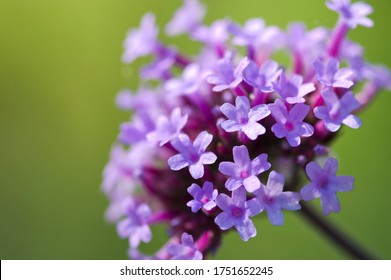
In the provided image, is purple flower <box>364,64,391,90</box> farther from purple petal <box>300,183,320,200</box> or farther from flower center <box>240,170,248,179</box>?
flower center <box>240,170,248,179</box>

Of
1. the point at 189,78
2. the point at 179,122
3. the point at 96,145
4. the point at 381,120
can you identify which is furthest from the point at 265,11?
the point at 179,122

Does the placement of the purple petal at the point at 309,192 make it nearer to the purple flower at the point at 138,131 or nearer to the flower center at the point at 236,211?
the flower center at the point at 236,211

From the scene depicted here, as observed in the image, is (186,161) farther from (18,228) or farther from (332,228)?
(18,228)

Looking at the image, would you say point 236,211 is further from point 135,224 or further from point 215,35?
point 215,35

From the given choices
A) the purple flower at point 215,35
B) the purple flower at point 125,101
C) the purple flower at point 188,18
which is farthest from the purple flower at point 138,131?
the purple flower at point 188,18

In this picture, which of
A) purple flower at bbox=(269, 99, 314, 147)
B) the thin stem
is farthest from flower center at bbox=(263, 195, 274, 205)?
the thin stem

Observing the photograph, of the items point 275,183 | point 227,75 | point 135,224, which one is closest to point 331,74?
point 227,75
